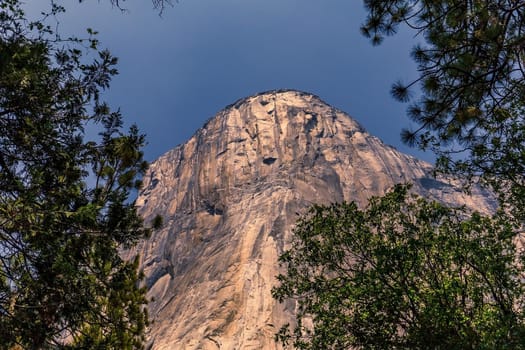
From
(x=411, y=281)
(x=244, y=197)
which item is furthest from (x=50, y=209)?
(x=244, y=197)

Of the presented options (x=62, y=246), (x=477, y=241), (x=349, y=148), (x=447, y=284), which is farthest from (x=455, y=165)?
(x=349, y=148)

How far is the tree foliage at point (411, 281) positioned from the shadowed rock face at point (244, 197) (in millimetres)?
49100

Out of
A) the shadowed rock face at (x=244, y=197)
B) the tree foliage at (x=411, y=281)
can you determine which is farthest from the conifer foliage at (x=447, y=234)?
the shadowed rock face at (x=244, y=197)

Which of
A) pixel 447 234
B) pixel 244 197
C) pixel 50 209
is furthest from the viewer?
pixel 244 197

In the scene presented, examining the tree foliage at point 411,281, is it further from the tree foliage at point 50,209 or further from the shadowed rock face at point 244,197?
the shadowed rock face at point 244,197

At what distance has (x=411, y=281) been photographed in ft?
48.8

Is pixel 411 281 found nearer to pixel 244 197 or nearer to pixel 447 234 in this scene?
pixel 447 234

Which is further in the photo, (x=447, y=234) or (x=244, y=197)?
(x=244, y=197)

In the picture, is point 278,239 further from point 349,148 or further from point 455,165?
point 455,165

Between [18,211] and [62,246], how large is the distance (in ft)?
4.17

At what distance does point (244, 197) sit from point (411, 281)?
8229 cm

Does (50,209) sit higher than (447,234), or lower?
lower

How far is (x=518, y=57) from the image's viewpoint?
7.03 m

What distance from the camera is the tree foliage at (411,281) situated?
42.3 ft
